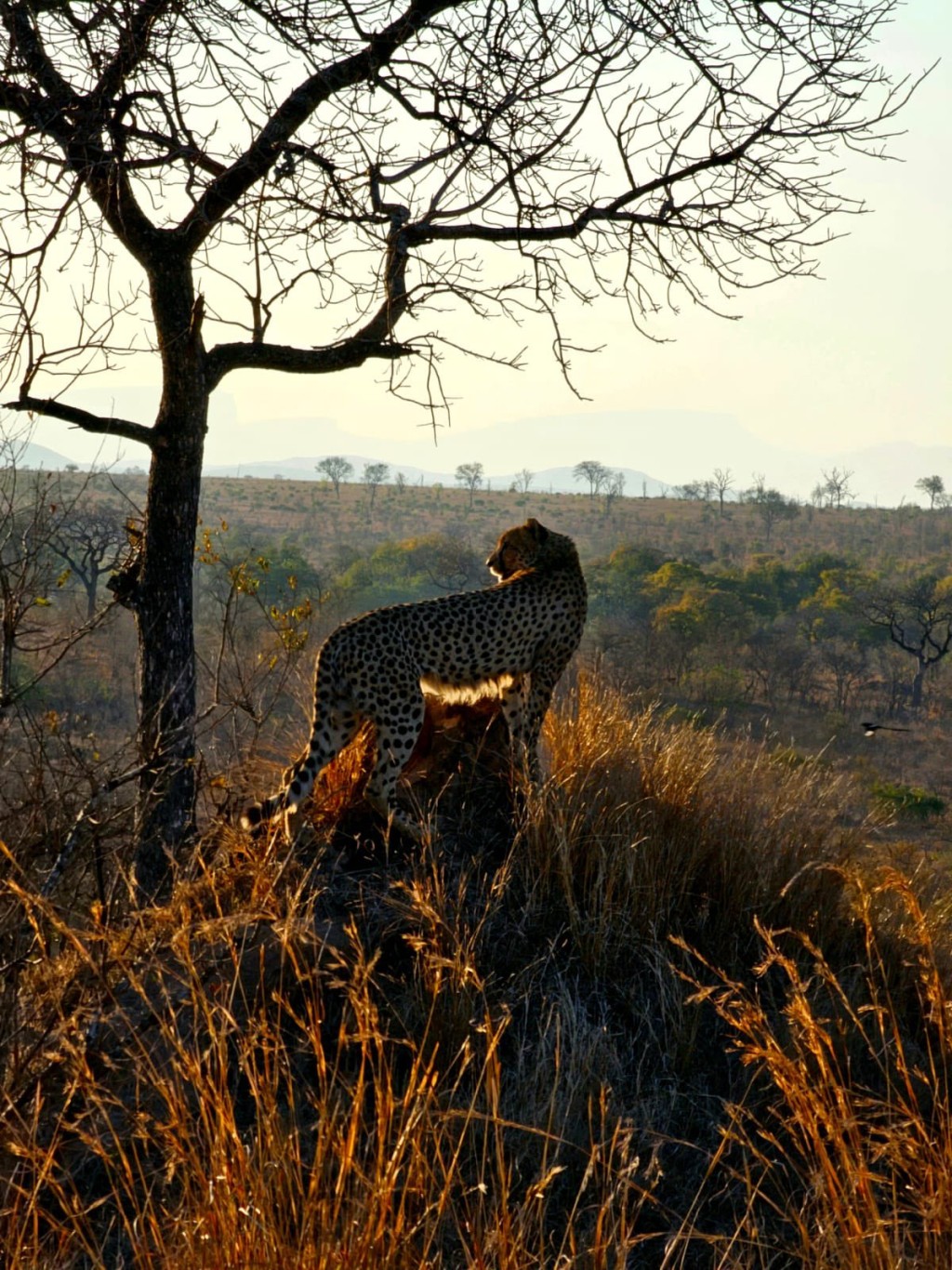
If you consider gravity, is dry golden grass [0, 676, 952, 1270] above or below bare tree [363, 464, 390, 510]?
below

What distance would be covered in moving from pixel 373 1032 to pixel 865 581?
37999 mm

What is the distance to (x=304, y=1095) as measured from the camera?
388 centimetres

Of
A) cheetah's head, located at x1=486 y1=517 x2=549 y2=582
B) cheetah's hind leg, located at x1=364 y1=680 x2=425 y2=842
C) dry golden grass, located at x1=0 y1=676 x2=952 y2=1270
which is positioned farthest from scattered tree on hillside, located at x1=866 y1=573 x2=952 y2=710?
cheetah's hind leg, located at x1=364 y1=680 x2=425 y2=842

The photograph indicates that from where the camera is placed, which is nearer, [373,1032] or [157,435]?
[373,1032]

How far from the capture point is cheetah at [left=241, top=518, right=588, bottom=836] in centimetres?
526

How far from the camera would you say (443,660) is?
552 centimetres

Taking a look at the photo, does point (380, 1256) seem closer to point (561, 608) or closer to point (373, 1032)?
point (373, 1032)

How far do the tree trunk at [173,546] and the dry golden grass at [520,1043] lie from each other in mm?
588

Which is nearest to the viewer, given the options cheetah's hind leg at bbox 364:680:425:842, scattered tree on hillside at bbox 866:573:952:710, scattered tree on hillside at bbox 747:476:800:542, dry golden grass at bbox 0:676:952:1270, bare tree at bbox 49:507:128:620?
dry golden grass at bbox 0:676:952:1270

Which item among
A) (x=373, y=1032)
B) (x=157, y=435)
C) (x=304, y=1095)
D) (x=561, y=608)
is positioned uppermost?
(x=157, y=435)

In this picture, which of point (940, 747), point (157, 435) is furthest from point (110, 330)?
point (940, 747)

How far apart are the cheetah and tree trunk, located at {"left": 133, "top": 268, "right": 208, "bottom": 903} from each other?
103 centimetres

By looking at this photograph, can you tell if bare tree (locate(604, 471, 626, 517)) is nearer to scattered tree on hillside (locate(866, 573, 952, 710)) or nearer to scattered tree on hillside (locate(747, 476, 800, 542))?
scattered tree on hillside (locate(747, 476, 800, 542))

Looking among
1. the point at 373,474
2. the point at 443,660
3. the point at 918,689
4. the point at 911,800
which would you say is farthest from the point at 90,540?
the point at 373,474
